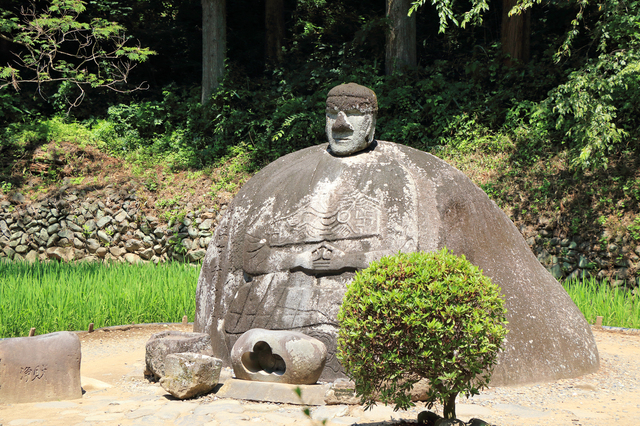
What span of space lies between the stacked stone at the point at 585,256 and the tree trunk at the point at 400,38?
513 cm

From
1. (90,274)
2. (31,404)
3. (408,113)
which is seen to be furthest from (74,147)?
(31,404)

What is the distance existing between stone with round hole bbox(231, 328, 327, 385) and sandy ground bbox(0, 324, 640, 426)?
25cm

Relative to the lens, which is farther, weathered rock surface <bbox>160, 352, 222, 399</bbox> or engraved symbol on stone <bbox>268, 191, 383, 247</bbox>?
engraved symbol on stone <bbox>268, 191, 383, 247</bbox>

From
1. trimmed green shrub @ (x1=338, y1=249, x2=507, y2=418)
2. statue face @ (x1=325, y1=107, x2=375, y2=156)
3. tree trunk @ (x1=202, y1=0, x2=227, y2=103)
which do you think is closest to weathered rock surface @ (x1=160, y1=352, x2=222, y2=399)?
trimmed green shrub @ (x1=338, y1=249, x2=507, y2=418)

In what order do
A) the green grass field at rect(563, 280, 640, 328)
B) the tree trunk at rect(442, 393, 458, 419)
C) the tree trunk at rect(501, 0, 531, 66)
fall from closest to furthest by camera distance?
the tree trunk at rect(442, 393, 458, 419), the green grass field at rect(563, 280, 640, 328), the tree trunk at rect(501, 0, 531, 66)

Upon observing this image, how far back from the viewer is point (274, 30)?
16062 millimetres

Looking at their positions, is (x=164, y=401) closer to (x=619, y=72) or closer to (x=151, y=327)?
(x=151, y=327)

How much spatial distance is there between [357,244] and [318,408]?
137 cm

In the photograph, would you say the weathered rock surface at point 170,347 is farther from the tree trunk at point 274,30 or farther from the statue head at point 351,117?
the tree trunk at point 274,30

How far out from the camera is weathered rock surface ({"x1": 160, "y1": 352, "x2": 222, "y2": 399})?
4.65m

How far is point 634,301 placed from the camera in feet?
26.7

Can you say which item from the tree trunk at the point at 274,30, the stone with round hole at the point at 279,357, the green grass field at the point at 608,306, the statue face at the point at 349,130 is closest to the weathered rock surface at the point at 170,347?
the stone with round hole at the point at 279,357

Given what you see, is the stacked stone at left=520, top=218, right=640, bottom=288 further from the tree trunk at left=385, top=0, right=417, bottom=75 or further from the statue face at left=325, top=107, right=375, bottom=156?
the statue face at left=325, top=107, right=375, bottom=156

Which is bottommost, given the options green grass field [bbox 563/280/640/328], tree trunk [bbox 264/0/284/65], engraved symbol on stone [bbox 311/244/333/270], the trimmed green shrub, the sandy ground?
the sandy ground
